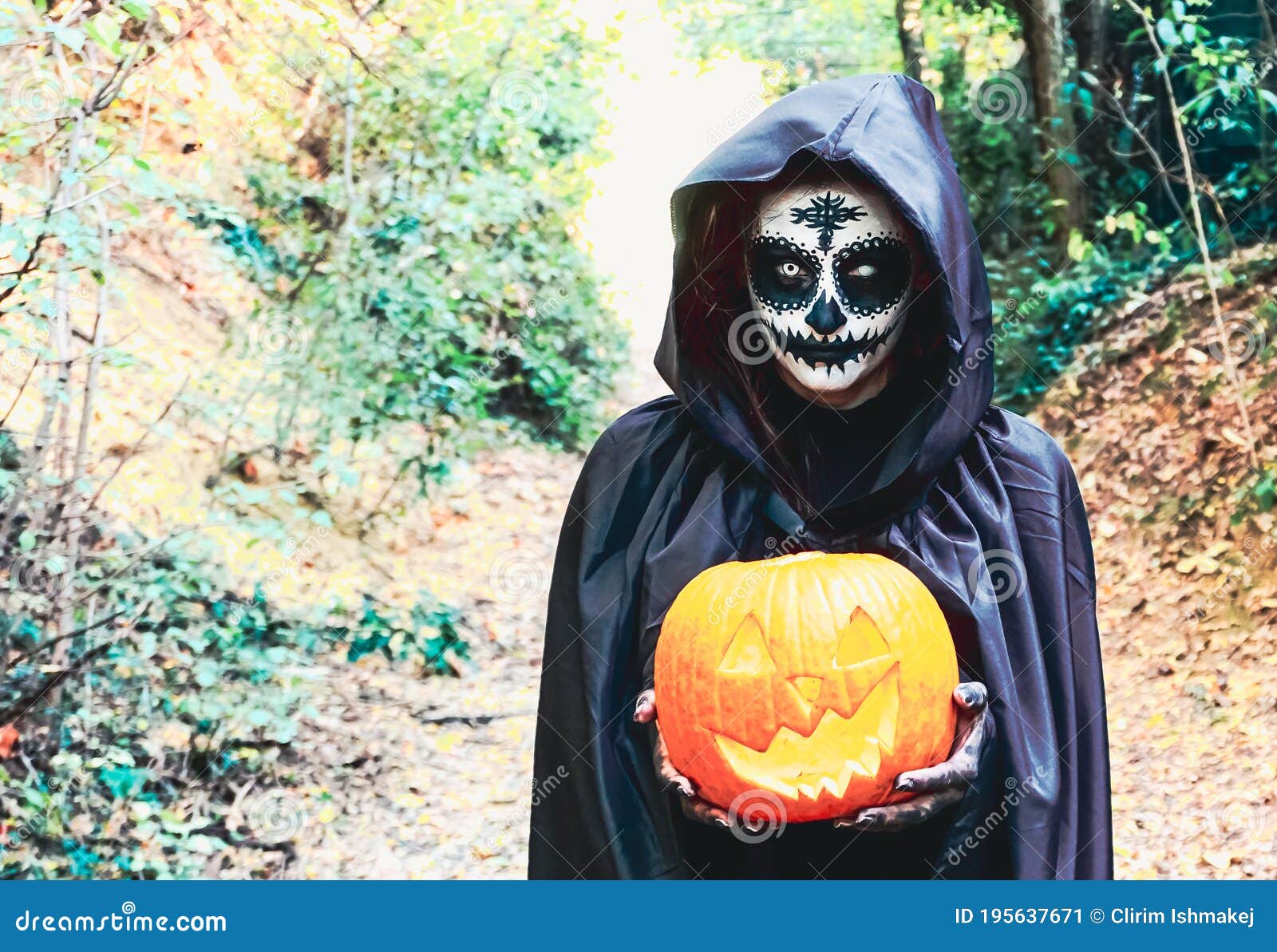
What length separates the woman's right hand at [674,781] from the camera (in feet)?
7.57

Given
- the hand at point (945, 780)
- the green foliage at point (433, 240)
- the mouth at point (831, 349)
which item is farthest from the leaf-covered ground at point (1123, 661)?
the mouth at point (831, 349)

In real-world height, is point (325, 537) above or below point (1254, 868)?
above

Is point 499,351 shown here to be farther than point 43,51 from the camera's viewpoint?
Yes

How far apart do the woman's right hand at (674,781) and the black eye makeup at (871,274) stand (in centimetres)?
71

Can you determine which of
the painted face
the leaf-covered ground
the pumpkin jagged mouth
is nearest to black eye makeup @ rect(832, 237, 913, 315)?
the painted face

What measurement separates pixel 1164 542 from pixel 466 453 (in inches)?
94.5

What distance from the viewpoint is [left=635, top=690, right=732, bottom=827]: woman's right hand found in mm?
2309

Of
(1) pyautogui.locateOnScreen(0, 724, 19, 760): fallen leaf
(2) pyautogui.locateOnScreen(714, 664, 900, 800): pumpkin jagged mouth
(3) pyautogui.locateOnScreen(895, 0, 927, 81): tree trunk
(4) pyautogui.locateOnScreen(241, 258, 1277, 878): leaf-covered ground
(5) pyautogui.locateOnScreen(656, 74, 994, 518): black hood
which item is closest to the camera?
(2) pyautogui.locateOnScreen(714, 664, 900, 800): pumpkin jagged mouth

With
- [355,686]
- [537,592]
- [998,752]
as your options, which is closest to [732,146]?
[998,752]

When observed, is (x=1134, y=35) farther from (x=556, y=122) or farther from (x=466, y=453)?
(x=466, y=453)

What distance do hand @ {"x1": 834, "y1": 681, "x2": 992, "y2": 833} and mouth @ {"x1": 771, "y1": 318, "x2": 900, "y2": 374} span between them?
1.81 feet

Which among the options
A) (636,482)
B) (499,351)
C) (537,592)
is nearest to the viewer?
(636,482)

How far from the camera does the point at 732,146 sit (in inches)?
101

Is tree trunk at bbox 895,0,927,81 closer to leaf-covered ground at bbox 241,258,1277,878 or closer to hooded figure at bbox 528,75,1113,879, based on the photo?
leaf-covered ground at bbox 241,258,1277,878
